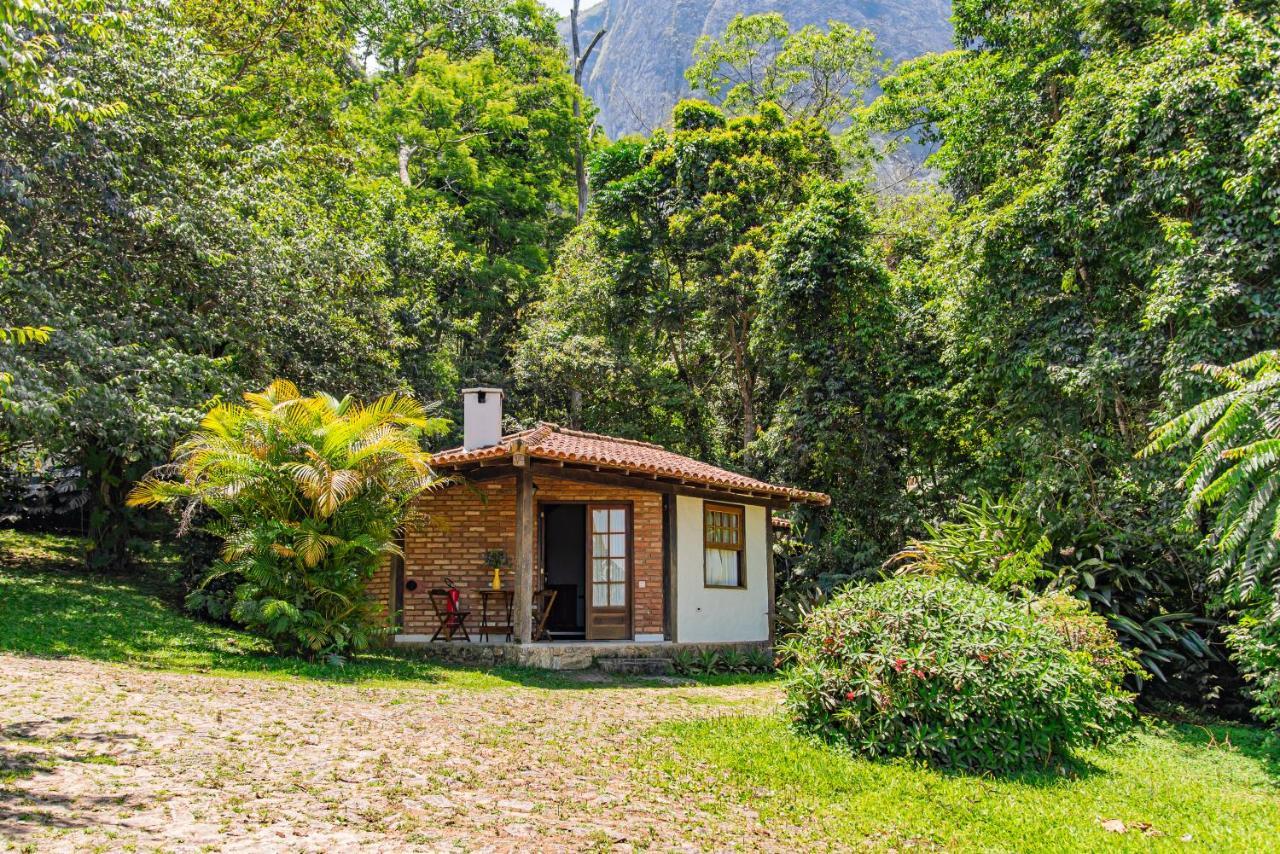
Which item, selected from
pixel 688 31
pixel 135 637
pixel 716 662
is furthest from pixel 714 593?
pixel 688 31

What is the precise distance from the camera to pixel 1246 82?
A: 10367 mm

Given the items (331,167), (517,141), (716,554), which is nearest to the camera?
(716,554)

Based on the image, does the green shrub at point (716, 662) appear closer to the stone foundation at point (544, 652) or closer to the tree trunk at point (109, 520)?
the stone foundation at point (544, 652)

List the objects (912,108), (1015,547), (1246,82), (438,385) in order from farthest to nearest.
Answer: (912,108) → (438,385) → (1015,547) → (1246,82)

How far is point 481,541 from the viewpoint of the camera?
14.1 m

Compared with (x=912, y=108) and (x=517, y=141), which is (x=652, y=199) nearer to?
(x=912, y=108)

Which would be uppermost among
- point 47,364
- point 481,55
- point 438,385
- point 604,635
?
point 481,55

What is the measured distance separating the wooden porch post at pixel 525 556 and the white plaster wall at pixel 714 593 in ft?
8.13

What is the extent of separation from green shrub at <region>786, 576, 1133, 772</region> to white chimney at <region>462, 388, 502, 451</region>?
724 cm

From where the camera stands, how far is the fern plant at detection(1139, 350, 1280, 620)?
678 centimetres

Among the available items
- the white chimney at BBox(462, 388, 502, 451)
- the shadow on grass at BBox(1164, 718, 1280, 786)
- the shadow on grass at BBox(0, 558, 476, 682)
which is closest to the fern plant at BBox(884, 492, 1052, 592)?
the shadow on grass at BBox(1164, 718, 1280, 786)

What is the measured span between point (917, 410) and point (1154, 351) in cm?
610

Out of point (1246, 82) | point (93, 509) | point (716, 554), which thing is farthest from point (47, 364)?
point (1246, 82)

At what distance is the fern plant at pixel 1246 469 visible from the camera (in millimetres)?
6781
